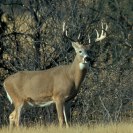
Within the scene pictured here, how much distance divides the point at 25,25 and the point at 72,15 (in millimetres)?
1920

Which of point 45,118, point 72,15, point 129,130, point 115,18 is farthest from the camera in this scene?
point 115,18

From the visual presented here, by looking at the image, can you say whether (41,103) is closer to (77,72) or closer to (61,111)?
(61,111)

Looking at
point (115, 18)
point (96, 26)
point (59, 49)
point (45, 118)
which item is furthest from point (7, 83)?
point (115, 18)

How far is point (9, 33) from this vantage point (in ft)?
56.1

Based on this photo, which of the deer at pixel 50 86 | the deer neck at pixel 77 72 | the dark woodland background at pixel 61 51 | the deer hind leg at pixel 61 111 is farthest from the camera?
the dark woodland background at pixel 61 51

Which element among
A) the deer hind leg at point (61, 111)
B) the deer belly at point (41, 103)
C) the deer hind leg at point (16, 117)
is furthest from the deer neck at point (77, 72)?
the deer hind leg at point (16, 117)

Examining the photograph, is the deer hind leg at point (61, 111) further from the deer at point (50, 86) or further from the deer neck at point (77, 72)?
the deer neck at point (77, 72)

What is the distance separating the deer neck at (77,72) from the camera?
14.3 meters

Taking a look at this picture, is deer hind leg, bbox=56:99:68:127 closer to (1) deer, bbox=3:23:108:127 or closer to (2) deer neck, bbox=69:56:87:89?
(1) deer, bbox=3:23:108:127

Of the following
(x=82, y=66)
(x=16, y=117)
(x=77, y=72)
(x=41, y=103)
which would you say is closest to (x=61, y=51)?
(x=77, y=72)

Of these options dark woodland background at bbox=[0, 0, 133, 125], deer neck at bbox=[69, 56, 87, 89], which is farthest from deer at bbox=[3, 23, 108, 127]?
dark woodland background at bbox=[0, 0, 133, 125]

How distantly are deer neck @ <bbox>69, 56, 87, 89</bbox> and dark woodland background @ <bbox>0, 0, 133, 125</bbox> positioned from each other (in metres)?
1.90

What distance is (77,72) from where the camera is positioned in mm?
14344

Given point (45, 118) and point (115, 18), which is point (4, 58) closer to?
point (45, 118)
